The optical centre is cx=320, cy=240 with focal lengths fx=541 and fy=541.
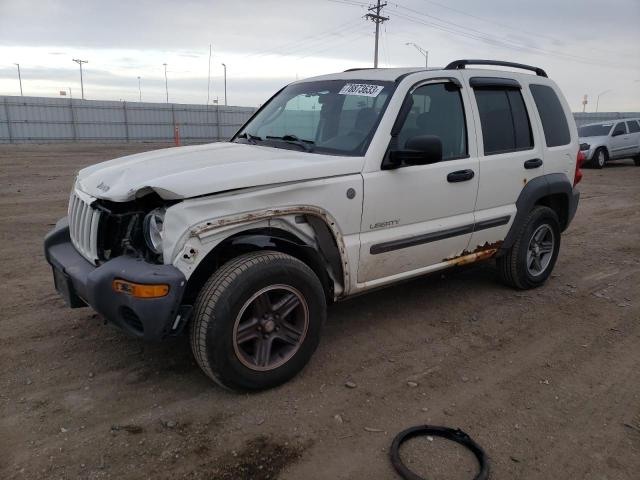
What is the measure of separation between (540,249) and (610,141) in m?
15.5

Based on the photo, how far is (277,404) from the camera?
127 inches

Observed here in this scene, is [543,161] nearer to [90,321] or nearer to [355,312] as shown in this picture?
[355,312]

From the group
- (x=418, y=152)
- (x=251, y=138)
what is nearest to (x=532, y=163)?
(x=418, y=152)

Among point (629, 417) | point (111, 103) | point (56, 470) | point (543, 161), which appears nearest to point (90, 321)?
point (56, 470)

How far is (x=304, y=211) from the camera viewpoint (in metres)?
3.39

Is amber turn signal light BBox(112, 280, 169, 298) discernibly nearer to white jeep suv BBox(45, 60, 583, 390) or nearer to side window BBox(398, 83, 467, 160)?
white jeep suv BBox(45, 60, 583, 390)

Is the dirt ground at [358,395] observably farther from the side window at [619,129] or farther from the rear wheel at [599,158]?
the side window at [619,129]

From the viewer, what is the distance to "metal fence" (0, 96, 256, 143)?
29.6m

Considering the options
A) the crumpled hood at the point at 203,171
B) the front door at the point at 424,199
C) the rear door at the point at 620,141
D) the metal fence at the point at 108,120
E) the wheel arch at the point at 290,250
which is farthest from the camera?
the metal fence at the point at 108,120

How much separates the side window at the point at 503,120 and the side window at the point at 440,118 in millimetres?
265

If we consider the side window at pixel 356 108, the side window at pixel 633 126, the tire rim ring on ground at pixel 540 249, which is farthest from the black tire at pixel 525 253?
the side window at pixel 633 126

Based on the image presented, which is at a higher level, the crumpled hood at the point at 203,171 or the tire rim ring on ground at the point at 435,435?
the crumpled hood at the point at 203,171

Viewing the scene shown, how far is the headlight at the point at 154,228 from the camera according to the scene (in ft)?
10.0

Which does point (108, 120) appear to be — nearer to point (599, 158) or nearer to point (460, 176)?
point (599, 158)
